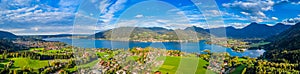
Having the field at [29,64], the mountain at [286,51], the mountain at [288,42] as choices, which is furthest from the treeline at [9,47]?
the mountain at [288,42]

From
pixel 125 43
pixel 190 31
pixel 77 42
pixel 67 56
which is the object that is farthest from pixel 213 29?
pixel 67 56

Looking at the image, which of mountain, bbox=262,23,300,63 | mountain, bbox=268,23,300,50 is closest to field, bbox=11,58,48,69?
mountain, bbox=262,23,300,63

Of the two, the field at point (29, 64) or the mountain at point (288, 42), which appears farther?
the mountain at point (288, 42)

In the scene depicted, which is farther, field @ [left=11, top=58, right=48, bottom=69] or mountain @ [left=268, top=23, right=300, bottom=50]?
mountain @ [left=268, top=23, right=300, bottom=50]

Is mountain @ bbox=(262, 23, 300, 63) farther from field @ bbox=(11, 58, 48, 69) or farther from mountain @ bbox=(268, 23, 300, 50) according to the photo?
field @ bbox=(11, 58, 48, 69)

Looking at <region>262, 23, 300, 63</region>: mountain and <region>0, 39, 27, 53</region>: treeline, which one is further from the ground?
<region>0, 39, 27, 53</region>: treeline

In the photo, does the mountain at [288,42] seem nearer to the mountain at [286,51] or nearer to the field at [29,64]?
the mountain at [286,51]

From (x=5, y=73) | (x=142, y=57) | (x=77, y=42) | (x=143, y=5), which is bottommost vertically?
(x=5, y=73)

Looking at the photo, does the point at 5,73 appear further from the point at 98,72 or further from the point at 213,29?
the point at 213,29

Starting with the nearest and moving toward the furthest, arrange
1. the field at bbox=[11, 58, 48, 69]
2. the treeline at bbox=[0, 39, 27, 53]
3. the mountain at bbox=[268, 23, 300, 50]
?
1. the field at bbox=[11, 58, 48, 69]
2. the mountain at bbox=[268, 23, 300, 50]
3. the treeline at bbox=[0, 39, 27, 53]

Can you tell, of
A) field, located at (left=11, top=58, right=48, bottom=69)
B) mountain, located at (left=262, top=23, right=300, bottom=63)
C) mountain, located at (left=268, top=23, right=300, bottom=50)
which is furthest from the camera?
mountain, located at (left=268, top=23, right=300, bottom=50)

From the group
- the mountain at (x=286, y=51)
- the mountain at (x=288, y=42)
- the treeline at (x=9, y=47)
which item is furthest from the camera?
the treeline at (x=9, y=47)
